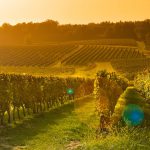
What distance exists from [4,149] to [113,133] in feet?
19.9

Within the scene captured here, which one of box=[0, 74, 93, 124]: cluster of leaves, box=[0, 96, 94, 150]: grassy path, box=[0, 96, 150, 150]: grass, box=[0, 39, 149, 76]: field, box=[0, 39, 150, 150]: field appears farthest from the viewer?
box=[0, 39, 149, 76]: field

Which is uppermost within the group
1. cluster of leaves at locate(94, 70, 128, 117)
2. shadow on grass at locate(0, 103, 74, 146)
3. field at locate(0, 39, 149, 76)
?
cluster of leaves at locate(94, 70, 128, 117)

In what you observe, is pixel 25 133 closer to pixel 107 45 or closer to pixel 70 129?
pixel 70 129

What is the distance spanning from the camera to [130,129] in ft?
74.9

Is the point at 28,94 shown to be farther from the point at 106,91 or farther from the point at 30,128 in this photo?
the point at 106,91

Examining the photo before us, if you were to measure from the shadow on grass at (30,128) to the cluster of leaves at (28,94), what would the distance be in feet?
5.10

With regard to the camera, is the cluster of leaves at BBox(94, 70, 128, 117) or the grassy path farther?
the cluster of leaves at BBox(94, 70, 128, 117)

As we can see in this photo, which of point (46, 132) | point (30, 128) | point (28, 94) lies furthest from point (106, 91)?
point (28, 94)

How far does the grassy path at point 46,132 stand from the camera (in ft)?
85.8

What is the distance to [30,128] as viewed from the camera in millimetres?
32656

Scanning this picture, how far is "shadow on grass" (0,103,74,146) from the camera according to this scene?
93.7 feet

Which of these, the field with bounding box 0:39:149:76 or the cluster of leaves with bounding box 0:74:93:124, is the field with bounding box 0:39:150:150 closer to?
the cluster of leaves with bounding box 0:74:93:124

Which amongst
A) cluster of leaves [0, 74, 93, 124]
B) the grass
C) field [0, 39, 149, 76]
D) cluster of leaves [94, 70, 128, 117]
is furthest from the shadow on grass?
field [0, 39, 149, 76]

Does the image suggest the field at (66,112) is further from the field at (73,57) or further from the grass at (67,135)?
the field at (73,57)
